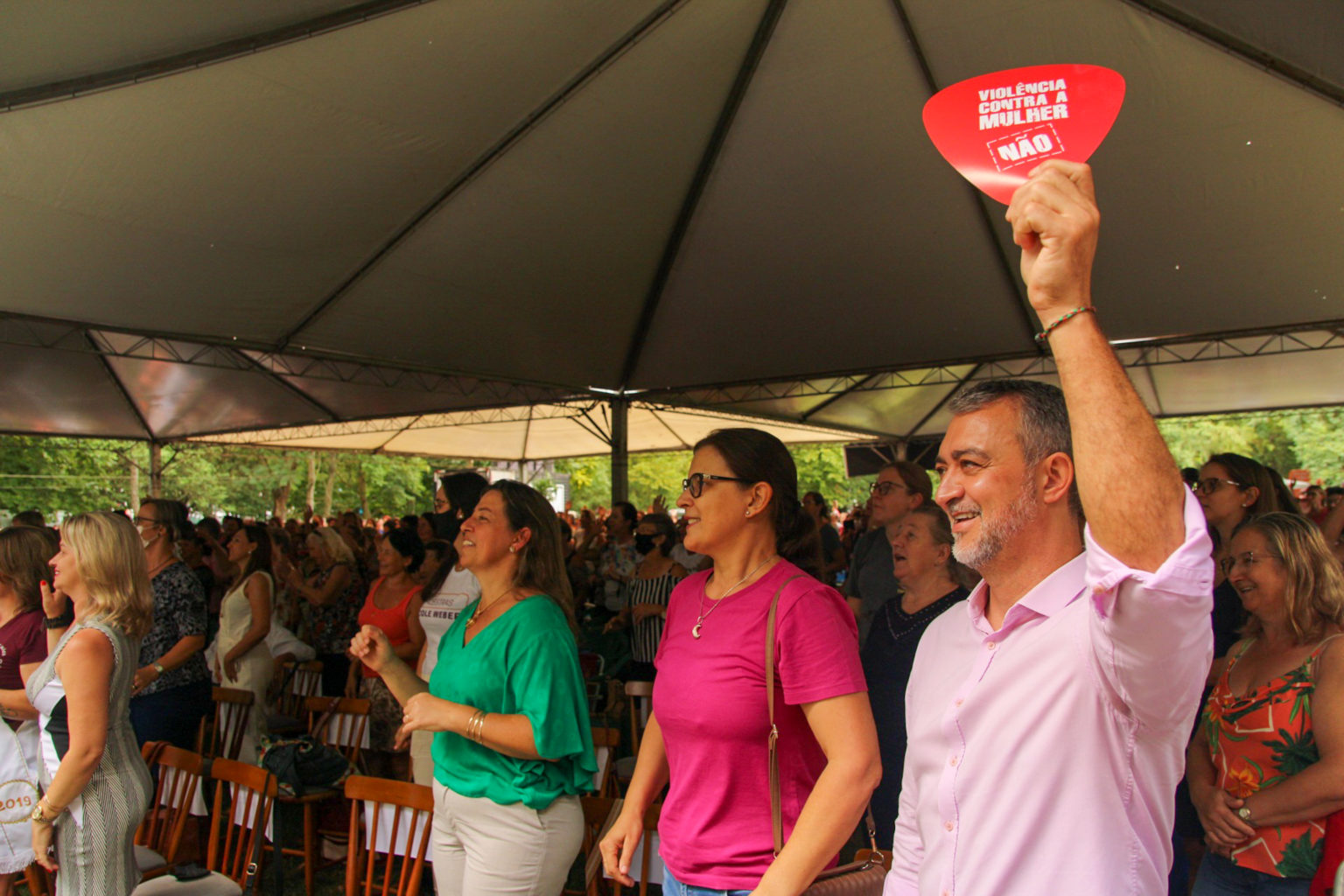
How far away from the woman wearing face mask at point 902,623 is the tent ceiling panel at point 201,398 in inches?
465

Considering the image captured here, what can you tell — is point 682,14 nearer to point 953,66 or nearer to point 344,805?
point 953,66

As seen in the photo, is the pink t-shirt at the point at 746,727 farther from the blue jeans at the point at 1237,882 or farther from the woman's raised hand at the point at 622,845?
Answer: the blue jeans at the point at 1237,882

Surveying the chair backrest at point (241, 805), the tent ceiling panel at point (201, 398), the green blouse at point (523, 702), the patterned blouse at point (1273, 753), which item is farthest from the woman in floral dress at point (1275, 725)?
the tent ceiling panel at point (201, 398)

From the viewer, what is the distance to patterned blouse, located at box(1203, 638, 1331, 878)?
6.36 ft

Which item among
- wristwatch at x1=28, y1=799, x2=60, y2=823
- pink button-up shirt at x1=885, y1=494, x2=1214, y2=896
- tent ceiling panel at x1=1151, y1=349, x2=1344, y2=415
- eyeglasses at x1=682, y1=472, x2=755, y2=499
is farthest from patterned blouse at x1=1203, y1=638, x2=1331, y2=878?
tent ceiling panel at x1=1151, y1=349, x2=1344, y2=415

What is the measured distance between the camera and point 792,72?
5137 millimetres

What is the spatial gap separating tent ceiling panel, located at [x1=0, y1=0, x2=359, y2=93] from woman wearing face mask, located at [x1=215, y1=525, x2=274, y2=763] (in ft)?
7.95

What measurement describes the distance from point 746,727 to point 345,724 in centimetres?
311

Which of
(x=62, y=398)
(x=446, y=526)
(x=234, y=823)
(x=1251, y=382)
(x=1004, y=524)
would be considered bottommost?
(x=234, y=823)

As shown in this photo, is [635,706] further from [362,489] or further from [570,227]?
[362,489]

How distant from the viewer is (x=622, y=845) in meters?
1.82

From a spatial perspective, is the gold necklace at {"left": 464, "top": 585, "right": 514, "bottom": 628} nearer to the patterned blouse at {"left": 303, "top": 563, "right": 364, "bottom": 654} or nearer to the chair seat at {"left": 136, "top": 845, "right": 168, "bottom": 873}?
the chair seat at {"left": 136, "top": 845, "right": 168, "bottom": 873}

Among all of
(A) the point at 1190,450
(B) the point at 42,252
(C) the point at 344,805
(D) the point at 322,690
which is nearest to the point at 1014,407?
(C) the point at 344,805

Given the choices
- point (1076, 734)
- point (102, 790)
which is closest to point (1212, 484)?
point (1076, 734)
